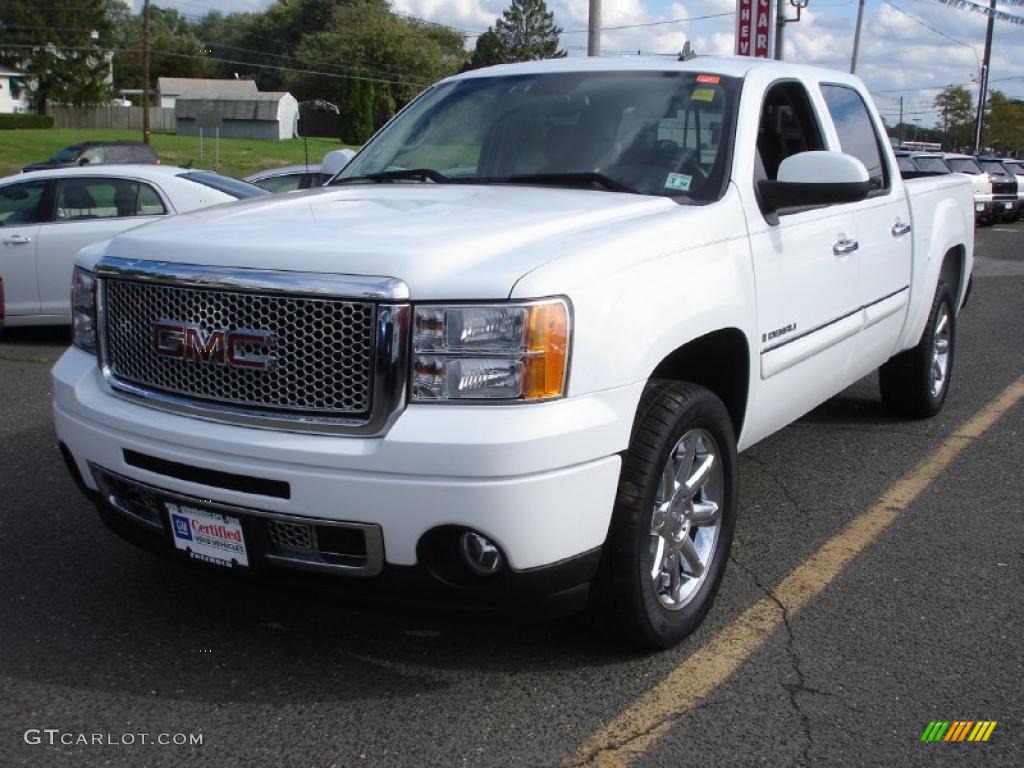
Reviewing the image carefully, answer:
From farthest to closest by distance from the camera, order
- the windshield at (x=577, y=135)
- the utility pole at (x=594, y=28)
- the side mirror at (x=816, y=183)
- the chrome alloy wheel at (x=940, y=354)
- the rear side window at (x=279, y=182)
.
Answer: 1. the utility pole at (x=594, y=28)
2. the rear side window at (x=279, y=182)
3. the chrome alloy wheel at (x=940, y=354)
4. the windshield at (x=577, y=135)
5. the side mirror at (x=816, y=183)

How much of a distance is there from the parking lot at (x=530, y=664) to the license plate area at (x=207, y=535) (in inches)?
6.8

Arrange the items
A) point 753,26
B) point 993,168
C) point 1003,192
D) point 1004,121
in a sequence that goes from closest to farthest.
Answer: point 753,26 < point 1003,192 < point 993,168 < point 1004,121

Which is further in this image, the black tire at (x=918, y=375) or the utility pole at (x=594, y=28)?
the utility pole at (x=594, y=28)

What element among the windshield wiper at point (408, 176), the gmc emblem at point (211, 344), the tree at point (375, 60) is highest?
the tree at point (375, 60)

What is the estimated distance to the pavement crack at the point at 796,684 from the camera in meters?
3.03

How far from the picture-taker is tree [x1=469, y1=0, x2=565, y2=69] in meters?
112

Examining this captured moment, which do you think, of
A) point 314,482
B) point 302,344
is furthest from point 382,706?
point 302,344

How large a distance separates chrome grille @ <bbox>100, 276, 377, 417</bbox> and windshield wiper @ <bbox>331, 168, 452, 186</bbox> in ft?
4.85

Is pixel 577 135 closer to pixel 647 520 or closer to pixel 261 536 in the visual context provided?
pixel 647 520

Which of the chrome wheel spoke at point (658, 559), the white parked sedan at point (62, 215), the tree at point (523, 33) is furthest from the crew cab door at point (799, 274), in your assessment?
the tree at point (523, 33)

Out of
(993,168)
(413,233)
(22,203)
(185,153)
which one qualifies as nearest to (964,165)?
(993,168)

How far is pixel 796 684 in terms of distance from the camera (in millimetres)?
3359

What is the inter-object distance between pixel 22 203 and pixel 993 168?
2729cm

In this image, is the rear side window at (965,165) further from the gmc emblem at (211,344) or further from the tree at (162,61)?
the tree at (162,61)
